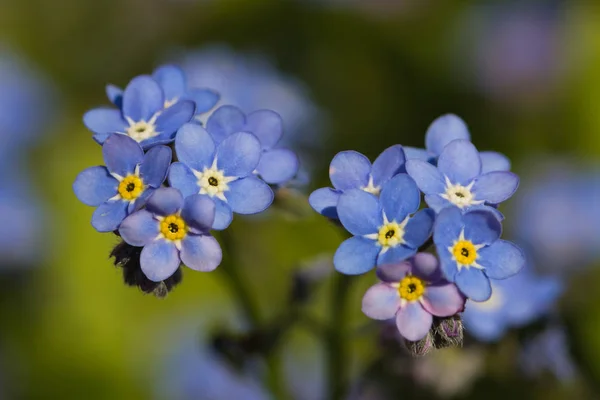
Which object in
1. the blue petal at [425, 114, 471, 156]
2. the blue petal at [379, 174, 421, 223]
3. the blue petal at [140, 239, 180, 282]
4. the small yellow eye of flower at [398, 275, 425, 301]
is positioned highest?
the blue petal at [425, 114, 471, 156]

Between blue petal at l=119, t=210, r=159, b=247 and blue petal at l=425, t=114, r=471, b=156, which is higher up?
blue petal at l=425, t=114, r=471, b=156

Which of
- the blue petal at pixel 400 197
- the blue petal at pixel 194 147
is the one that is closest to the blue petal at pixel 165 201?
the blue petal at pixel 194 147

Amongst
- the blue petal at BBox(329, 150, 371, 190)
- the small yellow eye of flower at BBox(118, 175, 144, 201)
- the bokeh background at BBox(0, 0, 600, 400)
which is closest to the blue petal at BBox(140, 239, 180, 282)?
the small yellow eye of flower at BBox(118, 175, 144, 201)

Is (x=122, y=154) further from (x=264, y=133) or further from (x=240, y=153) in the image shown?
(x=264, y=133)

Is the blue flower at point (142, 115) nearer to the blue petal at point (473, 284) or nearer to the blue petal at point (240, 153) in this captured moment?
the blue petal at point (240, 153)

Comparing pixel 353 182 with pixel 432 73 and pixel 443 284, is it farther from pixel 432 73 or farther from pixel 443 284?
pixel 432 73

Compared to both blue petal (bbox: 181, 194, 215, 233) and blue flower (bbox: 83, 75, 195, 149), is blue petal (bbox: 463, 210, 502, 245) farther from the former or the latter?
blue flower (bbox: 83, 75, 195, 149)

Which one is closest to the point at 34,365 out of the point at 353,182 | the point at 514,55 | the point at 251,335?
the point at 251,335
